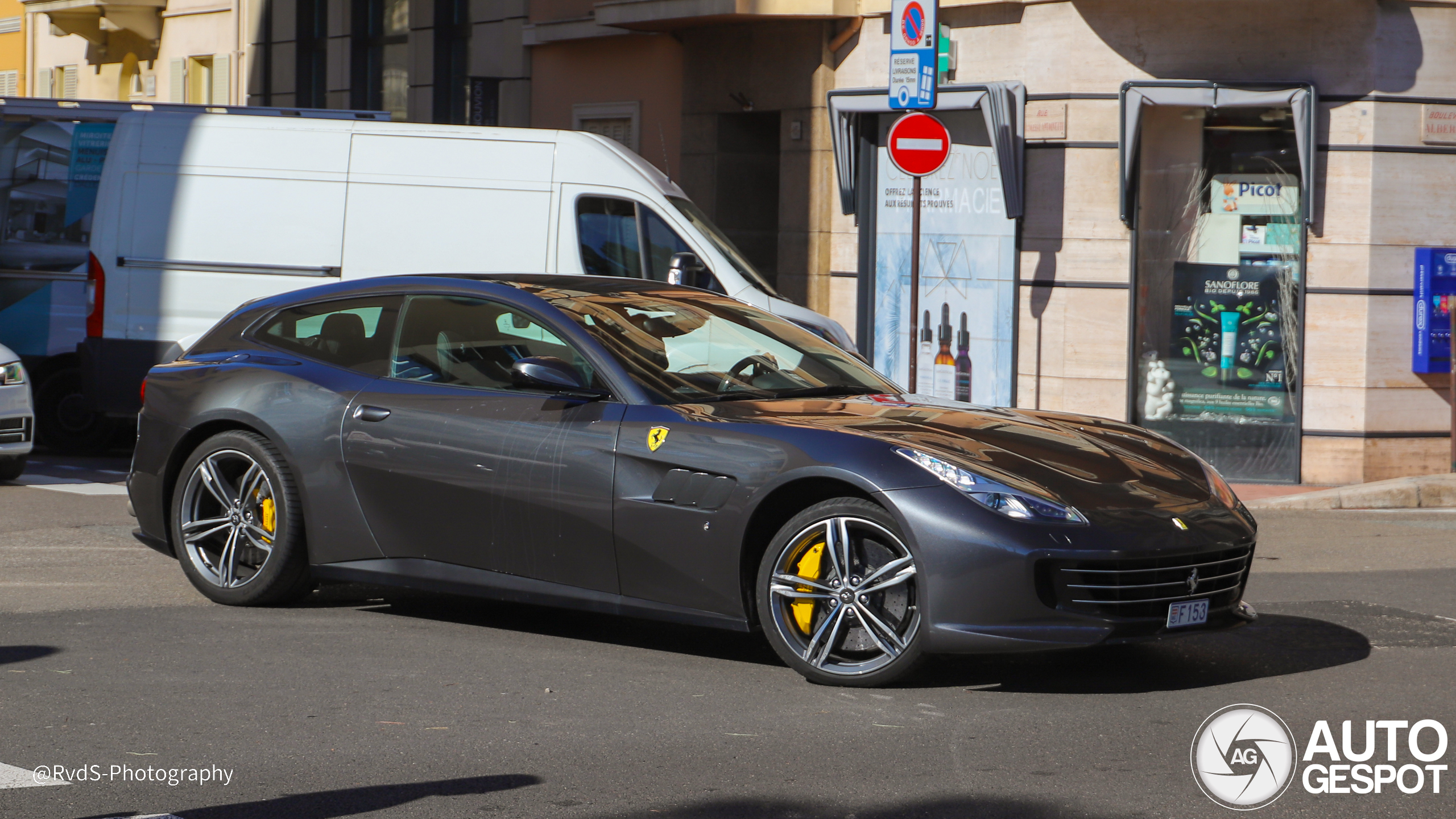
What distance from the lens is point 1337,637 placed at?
275 inches

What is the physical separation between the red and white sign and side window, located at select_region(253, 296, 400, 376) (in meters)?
6.34

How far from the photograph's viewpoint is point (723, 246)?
1342cm

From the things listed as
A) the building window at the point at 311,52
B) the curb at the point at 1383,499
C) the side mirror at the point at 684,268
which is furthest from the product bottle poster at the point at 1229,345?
the building window at the point at 311,52

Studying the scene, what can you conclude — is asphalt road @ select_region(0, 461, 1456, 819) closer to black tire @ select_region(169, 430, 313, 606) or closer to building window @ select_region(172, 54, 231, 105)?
black tire @ select_region(169, 430, 313, 606)

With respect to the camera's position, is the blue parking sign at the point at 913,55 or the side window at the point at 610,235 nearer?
the blue parking sign at the point at 913,55

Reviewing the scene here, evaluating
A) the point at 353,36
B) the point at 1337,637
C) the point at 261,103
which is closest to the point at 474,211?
the point at 1337,637

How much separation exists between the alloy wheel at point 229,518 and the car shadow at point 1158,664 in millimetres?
2937

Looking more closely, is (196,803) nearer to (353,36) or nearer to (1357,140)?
(1357,140)

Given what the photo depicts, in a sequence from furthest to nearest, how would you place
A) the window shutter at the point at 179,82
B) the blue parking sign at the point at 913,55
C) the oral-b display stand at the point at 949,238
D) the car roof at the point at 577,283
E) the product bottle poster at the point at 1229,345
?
the window shutter at the point at 179,82 → the oral-b display stand at the point at 949,238 → the product bottle poster at the point at 1229,345 → the blue parking sign at the point at 913,55 → the car roof at the point at 577,283

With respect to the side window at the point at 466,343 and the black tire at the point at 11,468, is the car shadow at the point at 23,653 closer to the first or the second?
the side window at the point at 466,343

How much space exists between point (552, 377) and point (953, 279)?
10.6 meters

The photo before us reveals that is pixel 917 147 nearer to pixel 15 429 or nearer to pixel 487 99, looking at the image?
pixel 15 429

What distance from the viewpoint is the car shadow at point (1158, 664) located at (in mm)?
5977

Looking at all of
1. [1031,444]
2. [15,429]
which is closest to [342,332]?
[1031,444]
